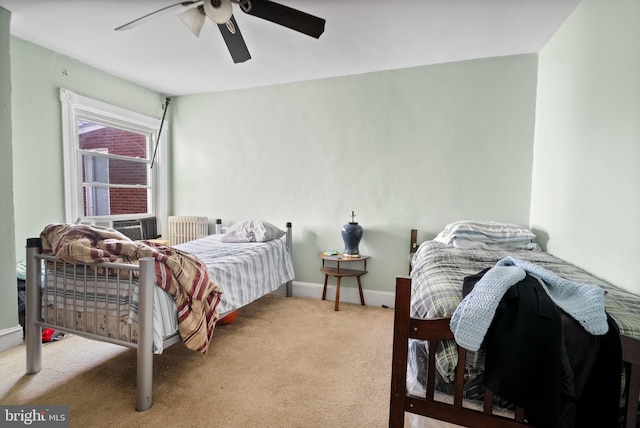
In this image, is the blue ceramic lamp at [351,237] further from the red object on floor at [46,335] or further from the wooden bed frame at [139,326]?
the red object on floor at [46,335]

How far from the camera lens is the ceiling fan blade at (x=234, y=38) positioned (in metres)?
1.89

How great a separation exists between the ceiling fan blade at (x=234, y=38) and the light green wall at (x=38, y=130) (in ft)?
6.13

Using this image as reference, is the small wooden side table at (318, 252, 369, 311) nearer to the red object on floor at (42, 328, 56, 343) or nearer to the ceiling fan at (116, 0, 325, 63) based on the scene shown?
the ceiling fan at (116, 0, 325, 63)

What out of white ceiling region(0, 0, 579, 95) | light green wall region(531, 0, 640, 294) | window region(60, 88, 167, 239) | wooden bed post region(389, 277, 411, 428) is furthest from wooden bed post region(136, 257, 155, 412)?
light green wall region(531, 0, 640, 294)

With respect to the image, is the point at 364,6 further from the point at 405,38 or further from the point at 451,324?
the point at 451,324

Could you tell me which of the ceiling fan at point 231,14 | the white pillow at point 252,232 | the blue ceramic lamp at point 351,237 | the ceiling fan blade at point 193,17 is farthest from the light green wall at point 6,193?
the blue ceramic lamp at point 351,237

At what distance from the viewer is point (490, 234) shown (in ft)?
8.29

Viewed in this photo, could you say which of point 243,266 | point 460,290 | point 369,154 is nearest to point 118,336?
point 243,266

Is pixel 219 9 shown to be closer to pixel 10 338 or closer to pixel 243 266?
pixel 243 266

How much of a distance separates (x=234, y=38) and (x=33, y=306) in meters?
2.08

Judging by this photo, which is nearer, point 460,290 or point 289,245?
point 460,290

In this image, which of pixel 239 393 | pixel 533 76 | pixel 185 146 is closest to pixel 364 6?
pixel 533 76

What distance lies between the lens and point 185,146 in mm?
4023

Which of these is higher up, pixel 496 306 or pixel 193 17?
pixel 193 17
